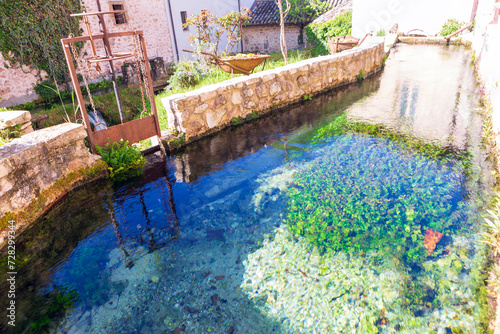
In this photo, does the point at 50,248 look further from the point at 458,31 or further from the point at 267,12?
the point at 267,12

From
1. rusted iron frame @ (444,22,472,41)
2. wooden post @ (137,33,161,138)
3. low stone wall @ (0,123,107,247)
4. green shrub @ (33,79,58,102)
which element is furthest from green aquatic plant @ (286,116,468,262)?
rusted iron frame @ (444,22,472,41)

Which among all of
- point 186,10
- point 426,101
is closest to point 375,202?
point 426,101

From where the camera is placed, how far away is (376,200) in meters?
4.04

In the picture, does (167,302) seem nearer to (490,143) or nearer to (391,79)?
(490,143)

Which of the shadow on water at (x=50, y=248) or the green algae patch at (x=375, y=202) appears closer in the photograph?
the shadow on water at (x=50, y=248)

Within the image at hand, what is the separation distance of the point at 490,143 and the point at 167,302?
5.79 meters

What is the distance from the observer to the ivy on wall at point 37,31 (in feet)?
38.0

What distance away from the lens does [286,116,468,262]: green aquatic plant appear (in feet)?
11.3

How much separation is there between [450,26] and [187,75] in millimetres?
17179

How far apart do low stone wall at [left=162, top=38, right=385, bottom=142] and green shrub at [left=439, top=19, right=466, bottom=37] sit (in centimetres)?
1198

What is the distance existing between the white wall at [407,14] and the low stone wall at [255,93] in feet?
25.4

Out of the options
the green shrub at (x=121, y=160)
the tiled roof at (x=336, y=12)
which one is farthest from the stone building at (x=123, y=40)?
the tiled roof at (x=336, y=12)

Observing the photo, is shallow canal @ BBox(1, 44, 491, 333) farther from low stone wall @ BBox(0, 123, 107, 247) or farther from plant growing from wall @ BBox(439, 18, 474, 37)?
plant growing from wall @ BBox(439, 18, 474, 37)

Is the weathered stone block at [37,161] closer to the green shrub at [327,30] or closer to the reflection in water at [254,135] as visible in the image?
the reflection in water at [254,135]
